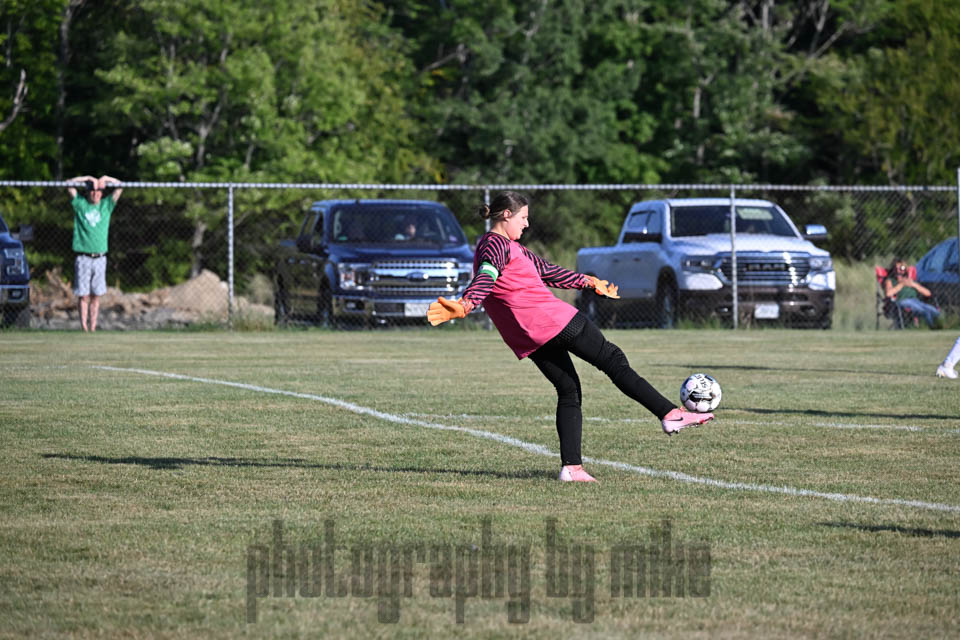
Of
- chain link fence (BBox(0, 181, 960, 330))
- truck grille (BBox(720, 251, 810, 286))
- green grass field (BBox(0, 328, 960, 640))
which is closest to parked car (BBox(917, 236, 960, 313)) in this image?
chain link fence (BBox(0, 181, 960, 330))

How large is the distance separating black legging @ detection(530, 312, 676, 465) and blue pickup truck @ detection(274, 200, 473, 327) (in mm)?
13316

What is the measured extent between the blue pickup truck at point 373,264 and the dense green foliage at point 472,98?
11939mm

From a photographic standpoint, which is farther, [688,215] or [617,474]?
[688,215]

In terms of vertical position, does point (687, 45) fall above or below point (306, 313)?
above

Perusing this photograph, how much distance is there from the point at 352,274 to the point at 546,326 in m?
13.9

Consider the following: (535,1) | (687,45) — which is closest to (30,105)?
(535,1)

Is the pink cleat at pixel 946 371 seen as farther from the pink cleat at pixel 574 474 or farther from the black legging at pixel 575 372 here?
the pink cleat at pixel 574 474

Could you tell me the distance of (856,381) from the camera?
13734 millimetres

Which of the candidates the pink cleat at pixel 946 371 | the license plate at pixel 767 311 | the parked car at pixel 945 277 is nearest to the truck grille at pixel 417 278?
the license plate at pixel 767 311

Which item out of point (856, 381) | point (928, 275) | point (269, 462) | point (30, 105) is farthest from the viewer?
point (30, 105)

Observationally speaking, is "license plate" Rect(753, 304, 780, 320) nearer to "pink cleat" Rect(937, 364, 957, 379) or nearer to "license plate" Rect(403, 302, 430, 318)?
"license plate" Rect(403, 302, 430, 318)

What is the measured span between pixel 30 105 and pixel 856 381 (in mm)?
30692

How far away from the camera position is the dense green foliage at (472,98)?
1405 inches

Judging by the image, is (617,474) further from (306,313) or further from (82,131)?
(82,131)
